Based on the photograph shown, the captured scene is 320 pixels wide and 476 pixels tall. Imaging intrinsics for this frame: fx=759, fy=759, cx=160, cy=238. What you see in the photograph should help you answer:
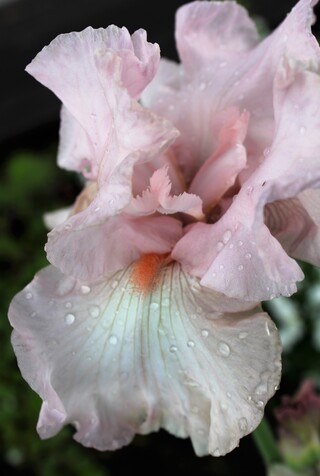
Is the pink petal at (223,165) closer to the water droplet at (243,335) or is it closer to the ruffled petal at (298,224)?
the ruffled petal at (298,224)

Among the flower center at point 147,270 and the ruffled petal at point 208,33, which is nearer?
the flower center at point 147,270

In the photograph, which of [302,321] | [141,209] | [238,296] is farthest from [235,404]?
[302,321]

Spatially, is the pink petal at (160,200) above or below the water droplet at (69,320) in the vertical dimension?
above

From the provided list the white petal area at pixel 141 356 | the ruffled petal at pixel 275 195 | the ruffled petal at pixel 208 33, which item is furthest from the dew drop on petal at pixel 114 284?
the ruffled petal at pixel 208 33

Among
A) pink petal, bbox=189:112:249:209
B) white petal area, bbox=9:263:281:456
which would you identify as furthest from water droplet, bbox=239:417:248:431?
pink petal, bbox=189:112:249:209

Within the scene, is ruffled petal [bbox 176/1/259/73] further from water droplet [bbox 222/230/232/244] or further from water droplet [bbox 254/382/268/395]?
water droplet [bbox 254/382/268/395]

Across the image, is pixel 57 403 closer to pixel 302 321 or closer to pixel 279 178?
pixel 279 178
